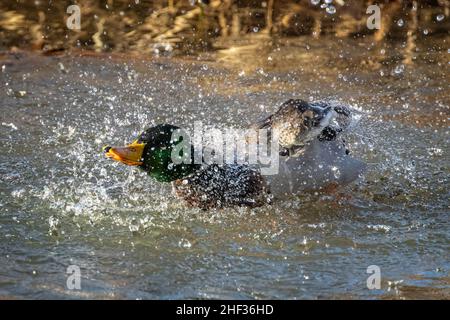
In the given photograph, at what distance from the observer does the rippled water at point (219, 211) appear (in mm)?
→ 4141

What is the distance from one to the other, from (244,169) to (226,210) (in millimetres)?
255

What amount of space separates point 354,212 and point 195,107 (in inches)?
83.0

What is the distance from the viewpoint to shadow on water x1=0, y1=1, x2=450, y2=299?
4.16m

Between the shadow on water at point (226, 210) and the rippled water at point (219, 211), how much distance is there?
0.04 feet

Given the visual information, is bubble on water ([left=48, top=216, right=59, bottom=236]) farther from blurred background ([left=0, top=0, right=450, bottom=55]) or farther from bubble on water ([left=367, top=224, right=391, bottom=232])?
blurred background ([left=0, top=0, right=450, bottom=55])

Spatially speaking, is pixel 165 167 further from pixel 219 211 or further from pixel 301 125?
pixel 301 125

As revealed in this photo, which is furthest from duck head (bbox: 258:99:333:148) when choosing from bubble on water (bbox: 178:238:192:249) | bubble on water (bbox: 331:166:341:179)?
bubble on water (bbox: 178:238:192:249)

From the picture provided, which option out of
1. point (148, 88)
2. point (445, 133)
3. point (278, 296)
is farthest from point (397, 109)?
point (278, 296)

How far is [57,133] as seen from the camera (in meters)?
6.18

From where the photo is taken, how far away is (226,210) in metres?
4.66

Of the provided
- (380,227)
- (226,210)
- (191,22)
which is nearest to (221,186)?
(226,210)

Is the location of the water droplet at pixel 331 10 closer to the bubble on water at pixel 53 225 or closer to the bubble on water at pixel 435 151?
the bubble on water at pixel 435 151

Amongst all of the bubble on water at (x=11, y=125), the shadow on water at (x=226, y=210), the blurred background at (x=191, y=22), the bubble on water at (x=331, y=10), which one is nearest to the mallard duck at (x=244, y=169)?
the shadow on water at (x=226, y=210)
